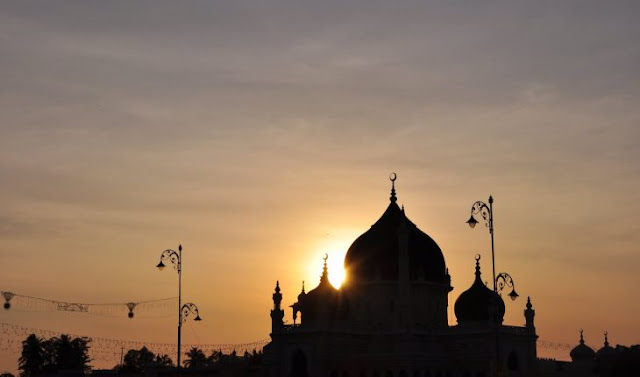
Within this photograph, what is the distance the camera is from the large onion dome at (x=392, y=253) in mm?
101562

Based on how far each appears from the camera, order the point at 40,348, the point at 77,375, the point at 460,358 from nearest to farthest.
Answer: the point at 460,358 < the point at 77,375 < the point at 40,348

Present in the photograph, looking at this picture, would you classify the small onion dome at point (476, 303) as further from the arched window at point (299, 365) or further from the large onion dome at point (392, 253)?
the arched window at point (299, 365)

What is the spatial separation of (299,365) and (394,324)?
8.66m

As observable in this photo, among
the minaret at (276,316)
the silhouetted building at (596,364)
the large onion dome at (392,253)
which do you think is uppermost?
the large onion dome at (392,253)

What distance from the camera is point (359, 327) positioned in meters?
100

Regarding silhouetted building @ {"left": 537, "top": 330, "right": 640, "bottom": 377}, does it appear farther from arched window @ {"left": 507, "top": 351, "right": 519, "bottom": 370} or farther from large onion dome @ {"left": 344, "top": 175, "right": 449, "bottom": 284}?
large onion dome @ {"left": 344, "top": 175, "right": 449, "bottom": 284}

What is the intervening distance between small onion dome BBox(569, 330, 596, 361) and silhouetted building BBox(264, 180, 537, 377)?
30.5 metres

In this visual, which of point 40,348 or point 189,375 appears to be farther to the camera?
point 40,348

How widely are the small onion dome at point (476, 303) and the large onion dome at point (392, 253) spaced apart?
3288 mm

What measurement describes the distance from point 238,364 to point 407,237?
1906cm

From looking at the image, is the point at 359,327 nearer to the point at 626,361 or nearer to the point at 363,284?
the point at 363,284

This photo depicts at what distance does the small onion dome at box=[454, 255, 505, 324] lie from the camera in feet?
325

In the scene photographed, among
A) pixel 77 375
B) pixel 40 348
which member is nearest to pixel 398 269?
pixel 77 375

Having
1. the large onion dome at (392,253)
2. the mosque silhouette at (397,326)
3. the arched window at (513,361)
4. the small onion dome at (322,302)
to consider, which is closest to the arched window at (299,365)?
the mosque silhouette at (397,326)
